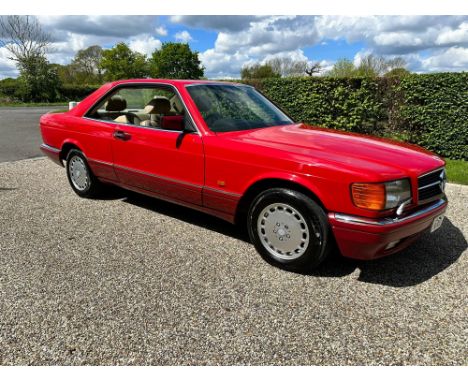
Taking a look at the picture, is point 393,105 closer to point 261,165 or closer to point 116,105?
point 116,105

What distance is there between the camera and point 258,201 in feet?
10.4

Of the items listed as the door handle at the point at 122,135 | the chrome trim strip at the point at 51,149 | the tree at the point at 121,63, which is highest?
the tree at the point at 121,63

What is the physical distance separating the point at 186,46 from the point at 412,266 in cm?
7052

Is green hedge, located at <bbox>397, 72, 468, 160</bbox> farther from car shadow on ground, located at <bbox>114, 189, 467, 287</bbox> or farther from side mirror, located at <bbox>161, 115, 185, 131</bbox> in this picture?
side mirror, located at <bbox>161, 115, 185, 131</bbox>

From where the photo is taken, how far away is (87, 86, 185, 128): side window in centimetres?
417

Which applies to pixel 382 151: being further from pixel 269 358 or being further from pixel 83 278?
pixel 83 278

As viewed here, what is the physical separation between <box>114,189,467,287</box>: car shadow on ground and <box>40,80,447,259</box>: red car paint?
13.3 inches

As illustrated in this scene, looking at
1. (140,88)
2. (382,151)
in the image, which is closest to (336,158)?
(382,151)

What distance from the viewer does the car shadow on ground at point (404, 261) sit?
3.09 m

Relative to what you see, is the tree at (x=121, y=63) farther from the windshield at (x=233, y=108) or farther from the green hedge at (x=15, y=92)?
the windshield at (x=233, y=108)

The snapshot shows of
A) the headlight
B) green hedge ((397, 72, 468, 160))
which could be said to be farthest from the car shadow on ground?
green hedge ((397, 72, 468, 160))

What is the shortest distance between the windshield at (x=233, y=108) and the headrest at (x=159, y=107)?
0.72m

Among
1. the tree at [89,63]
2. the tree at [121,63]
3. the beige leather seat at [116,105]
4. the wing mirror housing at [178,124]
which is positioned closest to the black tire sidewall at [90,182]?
the beige leather seat at [116,105]

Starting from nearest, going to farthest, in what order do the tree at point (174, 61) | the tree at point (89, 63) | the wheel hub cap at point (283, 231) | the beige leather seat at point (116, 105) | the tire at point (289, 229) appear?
1. the tire at point (289, 229)
2. the wheel hub cap at point (283, 231)
3. the beige leather seat at point (116, 105)
4. the tree at point (89, 63)
5. the tree at point (174, 61)
